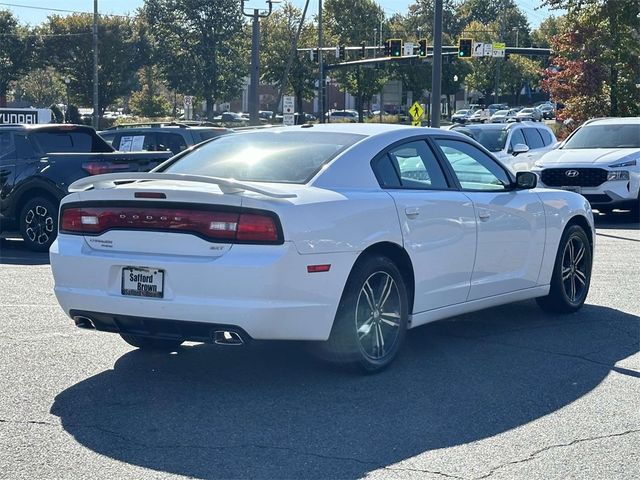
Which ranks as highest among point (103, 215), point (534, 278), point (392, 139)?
point (392, 139)

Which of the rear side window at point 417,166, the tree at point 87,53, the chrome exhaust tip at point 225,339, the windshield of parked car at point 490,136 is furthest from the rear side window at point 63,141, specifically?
the tree at point 87,53

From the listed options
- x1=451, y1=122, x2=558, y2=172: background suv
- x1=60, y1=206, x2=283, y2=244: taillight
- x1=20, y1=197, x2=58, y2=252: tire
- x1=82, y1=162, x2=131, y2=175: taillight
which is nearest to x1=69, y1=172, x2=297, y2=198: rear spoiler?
x1=60, y1=206, x2=283, y2=244: taillight

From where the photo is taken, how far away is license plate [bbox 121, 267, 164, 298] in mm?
6027

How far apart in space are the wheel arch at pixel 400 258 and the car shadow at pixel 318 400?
1.78 ft

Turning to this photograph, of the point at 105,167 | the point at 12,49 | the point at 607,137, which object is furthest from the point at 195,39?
the point at 105,167

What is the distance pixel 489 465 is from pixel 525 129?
17.3 metres

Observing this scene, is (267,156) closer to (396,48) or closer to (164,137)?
(164,137)

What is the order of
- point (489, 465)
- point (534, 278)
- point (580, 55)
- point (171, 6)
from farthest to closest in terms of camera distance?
point (171, 6) < point (580, 55) < point (534, 278) < point (489, 465)

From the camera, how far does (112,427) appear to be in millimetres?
5539

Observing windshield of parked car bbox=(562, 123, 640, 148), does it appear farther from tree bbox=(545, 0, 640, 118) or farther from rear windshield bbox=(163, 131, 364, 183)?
tree bbox=(545, 0, 640, 118)

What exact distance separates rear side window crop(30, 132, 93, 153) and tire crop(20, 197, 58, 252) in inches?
38.8

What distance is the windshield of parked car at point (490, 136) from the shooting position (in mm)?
20812

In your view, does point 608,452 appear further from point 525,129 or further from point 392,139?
point 525,129

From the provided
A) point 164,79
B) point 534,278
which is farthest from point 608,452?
point 164,79
